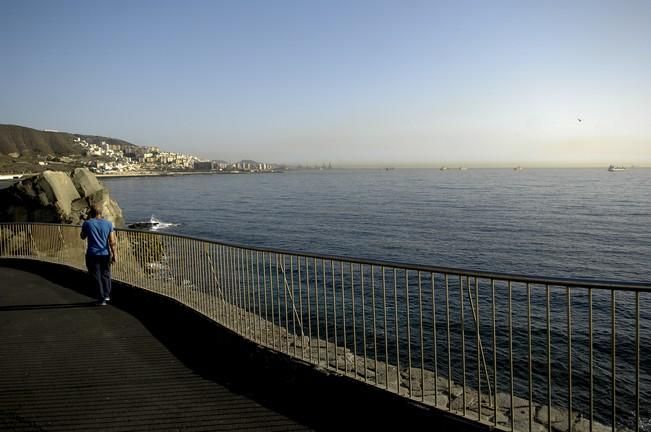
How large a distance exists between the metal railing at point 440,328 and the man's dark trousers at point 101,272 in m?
0.64

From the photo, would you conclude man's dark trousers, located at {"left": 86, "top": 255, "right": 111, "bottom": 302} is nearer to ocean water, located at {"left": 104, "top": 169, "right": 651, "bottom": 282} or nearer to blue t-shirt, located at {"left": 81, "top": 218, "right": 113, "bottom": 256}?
blue t-shirt, located at {"left": 81, "top": 218, "right": 113, "bottom": 256}

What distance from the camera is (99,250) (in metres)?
8.84

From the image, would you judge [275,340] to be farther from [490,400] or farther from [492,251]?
[492,251]

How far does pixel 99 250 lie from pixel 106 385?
14.3 ft

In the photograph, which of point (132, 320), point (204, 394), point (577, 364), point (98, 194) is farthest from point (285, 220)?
point (204, 394)

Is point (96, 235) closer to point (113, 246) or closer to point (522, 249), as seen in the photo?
point (113, 246)

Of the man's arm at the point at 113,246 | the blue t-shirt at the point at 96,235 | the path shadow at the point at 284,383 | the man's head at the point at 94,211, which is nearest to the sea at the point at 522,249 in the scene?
the path shadow at the point at 284,383

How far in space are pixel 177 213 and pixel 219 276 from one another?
5429 cm

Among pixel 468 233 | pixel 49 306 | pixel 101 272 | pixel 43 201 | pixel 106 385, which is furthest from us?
pixel 468 233

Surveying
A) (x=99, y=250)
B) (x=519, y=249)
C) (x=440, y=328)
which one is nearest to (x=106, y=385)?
(x=99, y=250)

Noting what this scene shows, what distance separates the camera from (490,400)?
4137mm

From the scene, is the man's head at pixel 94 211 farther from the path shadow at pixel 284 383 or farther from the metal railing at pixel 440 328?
the path shadow at pixel 284 383

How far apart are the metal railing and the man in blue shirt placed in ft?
2.32

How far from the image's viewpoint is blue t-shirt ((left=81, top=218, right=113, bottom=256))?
345 inches
